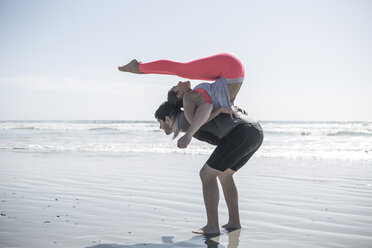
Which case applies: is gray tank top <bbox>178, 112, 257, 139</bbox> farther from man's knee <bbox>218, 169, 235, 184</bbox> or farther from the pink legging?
man's knee <bbox>218, 169, 235, 184</bbox>

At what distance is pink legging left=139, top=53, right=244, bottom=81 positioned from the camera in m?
3.15

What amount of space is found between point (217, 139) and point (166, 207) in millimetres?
1516

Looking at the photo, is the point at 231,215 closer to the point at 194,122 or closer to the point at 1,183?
the point at 194,122

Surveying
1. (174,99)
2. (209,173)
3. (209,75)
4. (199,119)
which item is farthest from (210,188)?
(209,75)

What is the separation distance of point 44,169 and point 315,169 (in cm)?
550

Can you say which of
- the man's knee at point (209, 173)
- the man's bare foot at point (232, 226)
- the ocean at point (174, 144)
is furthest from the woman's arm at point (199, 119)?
the ocean at point (174, 144)

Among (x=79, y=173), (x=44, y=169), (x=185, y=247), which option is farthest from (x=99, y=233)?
(x=44, y=169)

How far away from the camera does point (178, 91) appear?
3266 millimetres

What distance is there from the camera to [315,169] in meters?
8.12

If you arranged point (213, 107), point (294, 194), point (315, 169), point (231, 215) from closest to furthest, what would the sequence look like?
1. point (213, 107)
2. point (231, 215)
3. point (294, 194)
4. point (315, 169)

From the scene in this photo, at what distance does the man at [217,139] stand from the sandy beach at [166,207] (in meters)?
0.36

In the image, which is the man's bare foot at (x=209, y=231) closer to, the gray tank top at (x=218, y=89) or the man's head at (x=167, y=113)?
the man's head at (x=167, y=113)

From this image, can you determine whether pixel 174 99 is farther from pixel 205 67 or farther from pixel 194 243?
pixel 194 243

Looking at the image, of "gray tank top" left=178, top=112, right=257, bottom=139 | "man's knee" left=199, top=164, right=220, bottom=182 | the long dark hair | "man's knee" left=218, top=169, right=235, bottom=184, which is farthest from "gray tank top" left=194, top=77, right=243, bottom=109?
"man's knee" left=218, top=169, right=235, bottom=184
